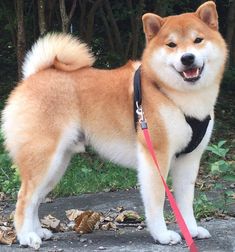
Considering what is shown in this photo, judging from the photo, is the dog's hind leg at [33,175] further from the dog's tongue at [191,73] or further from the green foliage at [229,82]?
the green foliage at [229,82]

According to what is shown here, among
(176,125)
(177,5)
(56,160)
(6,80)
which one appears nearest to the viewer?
(176,125)

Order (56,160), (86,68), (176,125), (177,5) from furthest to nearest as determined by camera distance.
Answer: (177,5) < (86,68) < (56,160) < (176,125)

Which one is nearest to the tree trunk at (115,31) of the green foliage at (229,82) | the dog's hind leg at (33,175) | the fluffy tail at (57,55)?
the green foliage at (229,82)

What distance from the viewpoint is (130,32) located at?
11.9 meters

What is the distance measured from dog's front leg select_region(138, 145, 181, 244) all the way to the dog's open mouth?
0.60 m

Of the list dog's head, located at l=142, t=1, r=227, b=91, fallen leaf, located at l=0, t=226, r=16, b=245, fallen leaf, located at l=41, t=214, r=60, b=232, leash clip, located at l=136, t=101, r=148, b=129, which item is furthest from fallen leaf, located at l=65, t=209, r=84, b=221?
dog's head, located at l=142, t=1, r=227, b=91

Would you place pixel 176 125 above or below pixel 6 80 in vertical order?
above

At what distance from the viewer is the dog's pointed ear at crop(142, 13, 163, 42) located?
13.8ft

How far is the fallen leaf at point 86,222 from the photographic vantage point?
469cm

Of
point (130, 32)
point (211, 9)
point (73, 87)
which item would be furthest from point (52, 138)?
point (130, 32)

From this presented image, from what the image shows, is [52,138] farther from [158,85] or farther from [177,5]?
[177,5]

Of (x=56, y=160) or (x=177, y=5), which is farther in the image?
(x=177, y=5)

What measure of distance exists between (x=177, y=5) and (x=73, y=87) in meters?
7.53

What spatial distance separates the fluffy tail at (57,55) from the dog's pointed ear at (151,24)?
758 mm
